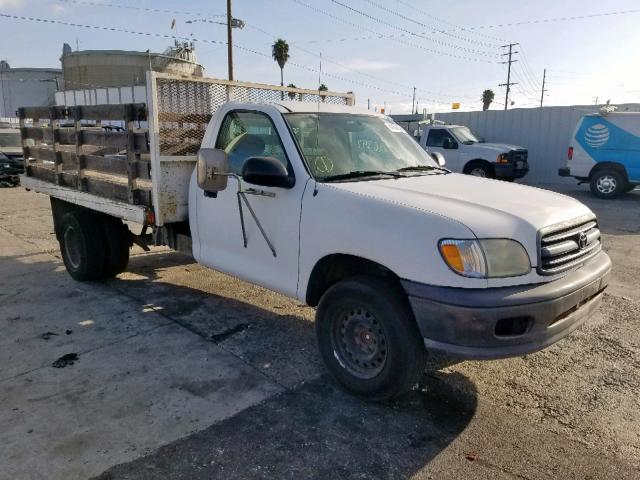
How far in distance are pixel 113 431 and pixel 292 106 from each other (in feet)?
8.76

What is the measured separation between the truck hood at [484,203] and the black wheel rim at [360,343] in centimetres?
78

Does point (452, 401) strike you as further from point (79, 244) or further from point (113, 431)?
point (79, 244)

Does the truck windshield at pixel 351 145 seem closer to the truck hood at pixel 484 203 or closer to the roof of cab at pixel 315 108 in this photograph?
the roof of cab at pixel 315 108

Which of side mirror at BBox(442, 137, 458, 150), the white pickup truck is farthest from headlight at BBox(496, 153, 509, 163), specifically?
the white pickup truck

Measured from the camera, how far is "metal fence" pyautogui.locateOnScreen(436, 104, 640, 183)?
17370 mm

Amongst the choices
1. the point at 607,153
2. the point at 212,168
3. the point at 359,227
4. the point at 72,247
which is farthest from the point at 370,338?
the point at 607,153

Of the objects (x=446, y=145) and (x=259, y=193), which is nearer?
(x=259, y=193)

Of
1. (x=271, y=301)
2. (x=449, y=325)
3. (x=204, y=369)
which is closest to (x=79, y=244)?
(x=271, y=301)

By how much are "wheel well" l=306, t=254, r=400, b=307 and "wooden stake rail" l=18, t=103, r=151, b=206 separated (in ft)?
6.55

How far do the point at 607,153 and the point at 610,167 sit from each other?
39cm

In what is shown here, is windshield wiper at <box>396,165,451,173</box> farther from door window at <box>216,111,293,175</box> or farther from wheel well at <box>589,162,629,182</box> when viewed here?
wheel well at <box>589,162,629,182</box>

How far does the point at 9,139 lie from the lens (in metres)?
16.6

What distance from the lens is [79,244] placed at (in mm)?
5660

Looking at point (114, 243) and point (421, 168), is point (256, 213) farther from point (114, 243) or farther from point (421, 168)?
point (114, 243)
